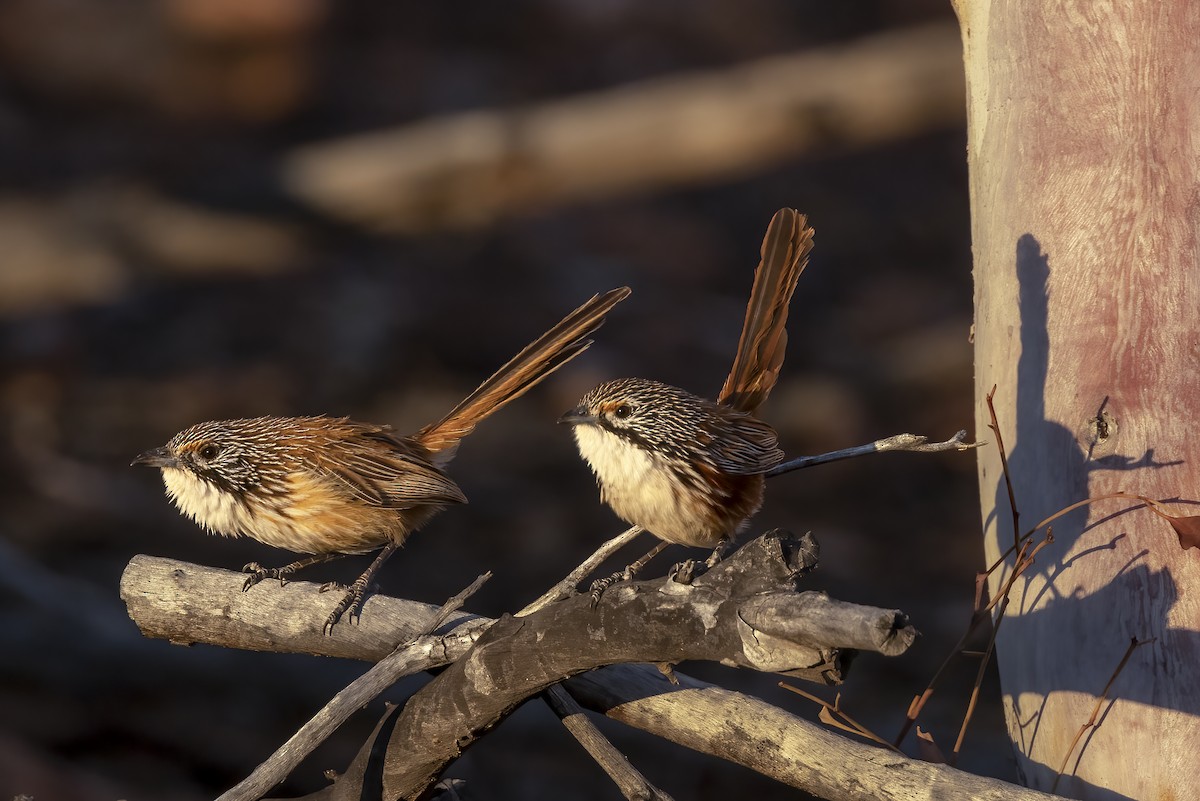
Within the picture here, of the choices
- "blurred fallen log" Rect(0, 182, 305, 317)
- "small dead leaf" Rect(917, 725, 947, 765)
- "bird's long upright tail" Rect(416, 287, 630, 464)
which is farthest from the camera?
"blurred fallen log" Rect(0, 182, 305, 317)

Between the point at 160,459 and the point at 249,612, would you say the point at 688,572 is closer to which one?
the point at 249,612

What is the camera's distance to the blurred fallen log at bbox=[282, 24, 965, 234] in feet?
35.8

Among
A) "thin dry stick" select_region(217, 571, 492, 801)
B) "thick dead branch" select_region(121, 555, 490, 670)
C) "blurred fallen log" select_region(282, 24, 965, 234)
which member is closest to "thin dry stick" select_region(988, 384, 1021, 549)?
"thin dry stick" select_region(217, 571, 492, 801)

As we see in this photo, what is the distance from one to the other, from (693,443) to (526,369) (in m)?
0.61

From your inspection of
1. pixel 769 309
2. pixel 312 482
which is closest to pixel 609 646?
pixel 769 309

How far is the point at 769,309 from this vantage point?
3.55m

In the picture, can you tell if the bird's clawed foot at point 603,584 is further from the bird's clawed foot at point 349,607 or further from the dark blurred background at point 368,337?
the dark blurred background at point 368,337

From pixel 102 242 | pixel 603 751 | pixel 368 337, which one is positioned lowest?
pixel 368 337

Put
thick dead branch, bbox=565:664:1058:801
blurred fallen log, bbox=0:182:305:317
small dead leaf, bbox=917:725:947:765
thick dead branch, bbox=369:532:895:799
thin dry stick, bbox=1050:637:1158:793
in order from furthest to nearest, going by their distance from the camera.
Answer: blurred fallen log, bbox=0:182:305:317 → small dead leaf, bbox=917:725:947:765 → thin dry stick, bbox=1050:637:1158:793 → thick dead branch, bbox=565:664:1058:801 → thick dead branch, bbox=369:532:895:799

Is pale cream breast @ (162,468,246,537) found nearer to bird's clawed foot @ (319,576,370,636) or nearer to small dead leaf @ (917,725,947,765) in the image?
bird's clawed foot @ (319,576,370,636)

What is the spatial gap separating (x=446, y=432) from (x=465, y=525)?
653cm

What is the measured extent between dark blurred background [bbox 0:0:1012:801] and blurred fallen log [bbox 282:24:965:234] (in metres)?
0.07

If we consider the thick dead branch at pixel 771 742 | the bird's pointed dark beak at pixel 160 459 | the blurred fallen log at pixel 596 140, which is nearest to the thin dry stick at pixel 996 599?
the thick dead branch at pixel 771 742

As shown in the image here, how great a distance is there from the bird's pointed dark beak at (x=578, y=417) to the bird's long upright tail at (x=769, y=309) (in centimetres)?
40
